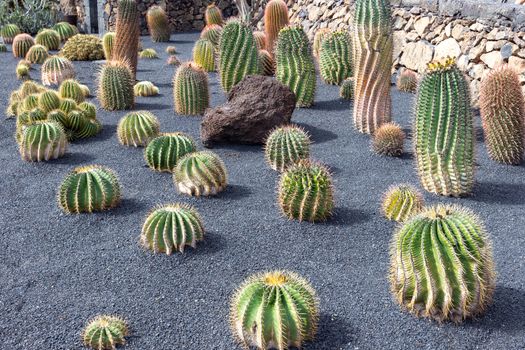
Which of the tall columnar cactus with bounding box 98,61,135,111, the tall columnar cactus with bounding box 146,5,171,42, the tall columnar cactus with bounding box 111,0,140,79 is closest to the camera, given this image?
the tall columnar cactus with bounding box 98,61,135,111

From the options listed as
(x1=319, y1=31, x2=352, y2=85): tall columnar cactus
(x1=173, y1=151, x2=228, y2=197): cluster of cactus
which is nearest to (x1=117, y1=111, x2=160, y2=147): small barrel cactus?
(x1=173, y1=151, x2=228, y2=197): cluster of cactus

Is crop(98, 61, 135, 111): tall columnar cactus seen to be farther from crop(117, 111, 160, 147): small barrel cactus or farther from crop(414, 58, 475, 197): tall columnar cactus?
crop(414, 58, 475, 197): tall columnar cactus

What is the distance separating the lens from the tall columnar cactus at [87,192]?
207 inches

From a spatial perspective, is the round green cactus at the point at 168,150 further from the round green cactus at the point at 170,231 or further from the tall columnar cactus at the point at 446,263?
the tall columnar cactus at the point at 446,263

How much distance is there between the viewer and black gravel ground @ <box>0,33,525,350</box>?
3633mm

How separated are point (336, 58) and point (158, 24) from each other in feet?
25.9

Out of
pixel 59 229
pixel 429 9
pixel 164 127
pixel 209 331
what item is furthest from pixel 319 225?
pixel 429 9

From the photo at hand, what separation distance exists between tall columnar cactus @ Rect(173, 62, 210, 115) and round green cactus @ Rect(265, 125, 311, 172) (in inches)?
90.8

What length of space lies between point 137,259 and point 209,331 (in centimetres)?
106

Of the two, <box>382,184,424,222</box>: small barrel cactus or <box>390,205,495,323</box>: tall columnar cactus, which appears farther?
<box>382,184,424,222</box>: small barrel cactus

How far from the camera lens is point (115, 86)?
8.44 meters

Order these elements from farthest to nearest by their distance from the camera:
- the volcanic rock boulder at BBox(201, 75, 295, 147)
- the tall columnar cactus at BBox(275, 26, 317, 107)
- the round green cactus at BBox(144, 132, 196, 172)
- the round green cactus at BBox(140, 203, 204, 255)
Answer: the tall columnar cactus at BBox(275, 26, 317, 107) → the volcanic rock boulder at BBox(201, 75, 295, 147) → the round green cactus at BBox(144, 132, 196, 172) → the round green cactus at BBox(140, 203, 204, 255)

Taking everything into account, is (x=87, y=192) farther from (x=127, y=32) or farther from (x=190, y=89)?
(x=127, y=32)

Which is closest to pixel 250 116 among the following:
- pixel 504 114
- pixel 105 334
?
pixel 504 114
